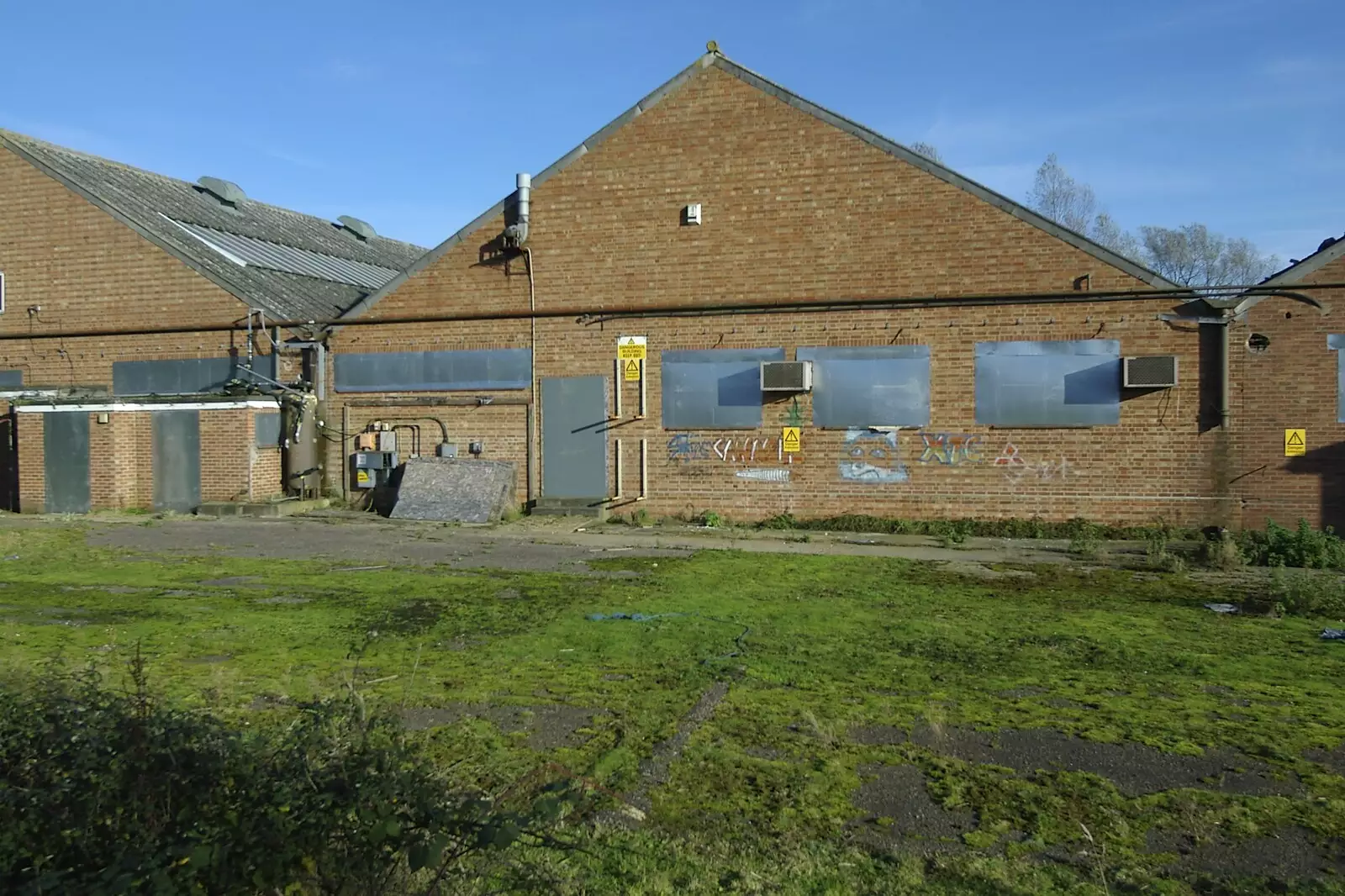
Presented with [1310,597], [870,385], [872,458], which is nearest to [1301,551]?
[1310,597]

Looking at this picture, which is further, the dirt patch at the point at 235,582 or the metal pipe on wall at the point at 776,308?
the metal pipe on wall at the point at 776,308

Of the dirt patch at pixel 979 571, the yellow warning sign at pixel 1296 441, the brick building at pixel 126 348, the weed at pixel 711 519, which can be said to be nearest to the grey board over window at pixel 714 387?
the weed at pixel 711 519

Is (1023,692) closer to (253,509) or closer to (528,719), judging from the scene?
(528,719)

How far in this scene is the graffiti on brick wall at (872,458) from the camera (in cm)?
1720

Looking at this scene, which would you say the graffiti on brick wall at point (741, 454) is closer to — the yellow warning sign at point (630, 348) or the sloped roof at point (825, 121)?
the yellow warning sign at point (630, 348)

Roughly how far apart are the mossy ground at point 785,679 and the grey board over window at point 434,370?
6802mm

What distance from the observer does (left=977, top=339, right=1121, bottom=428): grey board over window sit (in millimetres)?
16391

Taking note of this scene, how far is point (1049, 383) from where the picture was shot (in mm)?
16594

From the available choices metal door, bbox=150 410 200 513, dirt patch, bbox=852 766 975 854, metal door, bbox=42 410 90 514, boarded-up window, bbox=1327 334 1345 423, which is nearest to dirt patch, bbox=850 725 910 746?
dirt patch, bbox=852 766 975 854

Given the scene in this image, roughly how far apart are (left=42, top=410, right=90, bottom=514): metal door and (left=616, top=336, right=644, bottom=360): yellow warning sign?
1024 cm

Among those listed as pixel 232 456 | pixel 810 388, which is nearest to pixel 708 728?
pixel 810 388

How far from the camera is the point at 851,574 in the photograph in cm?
1230

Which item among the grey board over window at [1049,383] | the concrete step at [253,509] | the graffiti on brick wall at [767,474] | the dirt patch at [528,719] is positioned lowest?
the dirt patch at [528,719]

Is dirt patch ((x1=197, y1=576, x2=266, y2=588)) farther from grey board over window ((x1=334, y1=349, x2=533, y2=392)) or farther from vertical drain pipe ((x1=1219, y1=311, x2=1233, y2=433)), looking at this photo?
vertical drain pipe ((x1=1219, y1=311, x2=1233, y2=433))
